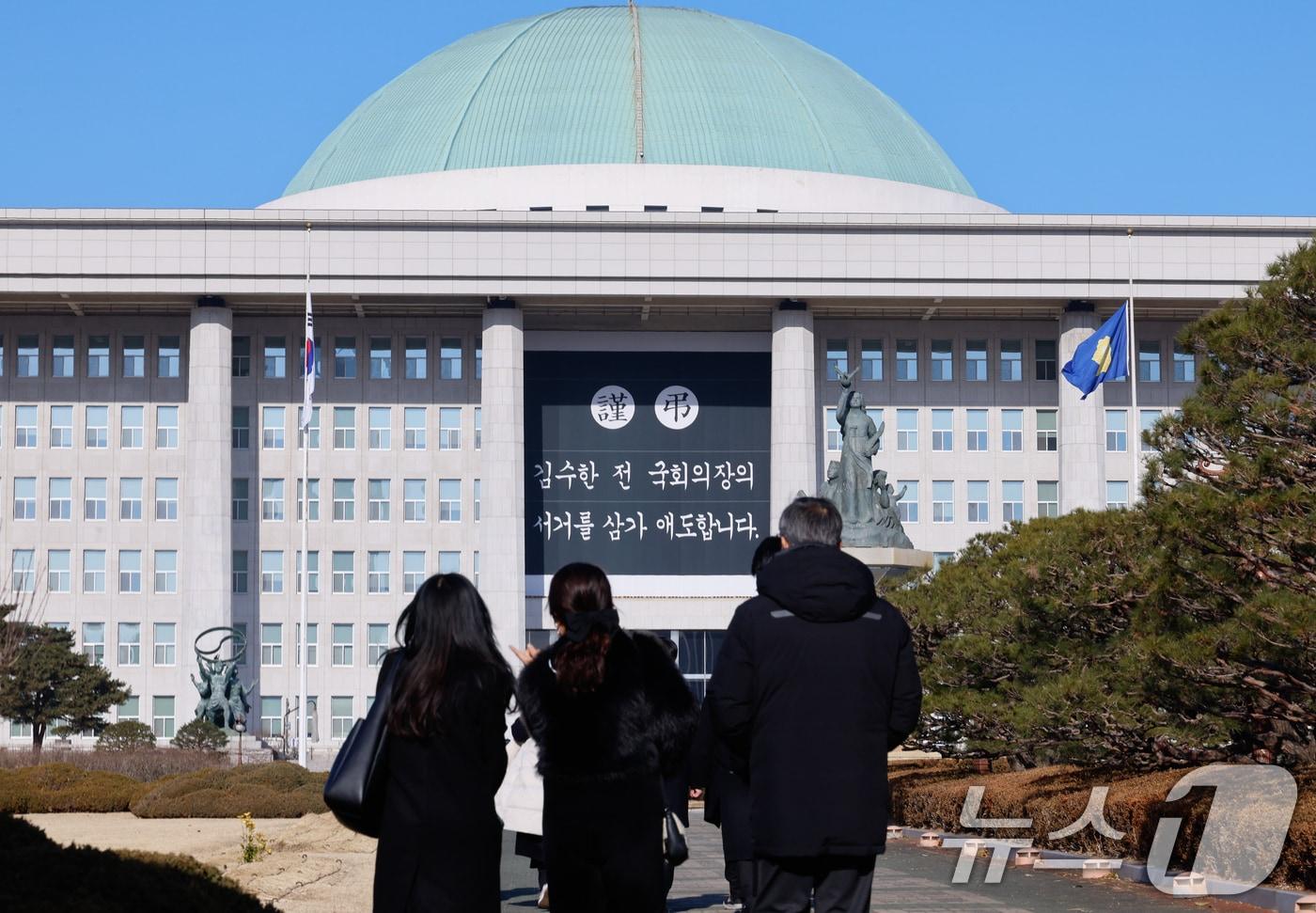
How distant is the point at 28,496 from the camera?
75.6 m

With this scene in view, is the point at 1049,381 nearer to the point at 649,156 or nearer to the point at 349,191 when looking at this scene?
the point at 649,156

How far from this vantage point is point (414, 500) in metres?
75.8

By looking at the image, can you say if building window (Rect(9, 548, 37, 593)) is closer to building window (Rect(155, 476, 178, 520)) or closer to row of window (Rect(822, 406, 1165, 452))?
building window (Rect(155, 476, 178, 520))

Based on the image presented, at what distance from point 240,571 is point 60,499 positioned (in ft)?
22.8

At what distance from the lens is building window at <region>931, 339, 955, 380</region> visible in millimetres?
77688

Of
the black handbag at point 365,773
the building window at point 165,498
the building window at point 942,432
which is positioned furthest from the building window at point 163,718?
the black handbag at point 365,773

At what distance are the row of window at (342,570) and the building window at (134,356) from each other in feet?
24.8

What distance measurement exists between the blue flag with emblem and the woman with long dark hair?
42.5 m

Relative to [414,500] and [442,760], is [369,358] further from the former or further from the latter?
[442,760]

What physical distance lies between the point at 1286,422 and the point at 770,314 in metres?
58.2

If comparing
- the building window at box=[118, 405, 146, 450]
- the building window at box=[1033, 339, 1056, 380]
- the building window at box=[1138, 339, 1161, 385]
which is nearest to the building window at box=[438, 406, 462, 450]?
the building window at box=[118, 405, 146, 450]

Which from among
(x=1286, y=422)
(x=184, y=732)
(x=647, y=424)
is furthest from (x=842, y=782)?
(x=647, y=424)

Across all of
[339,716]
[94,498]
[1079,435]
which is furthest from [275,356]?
[1079,435]

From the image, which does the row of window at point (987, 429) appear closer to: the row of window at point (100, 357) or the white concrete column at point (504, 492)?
the white concrete column at point (504, 492)
